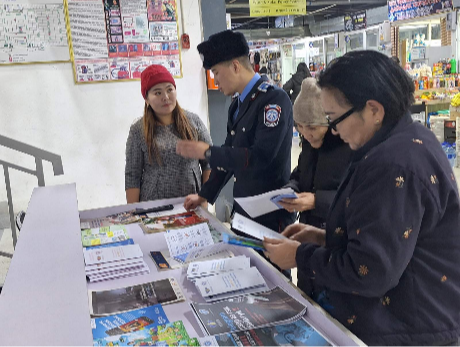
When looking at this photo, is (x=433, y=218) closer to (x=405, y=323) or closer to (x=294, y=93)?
(x=405, y=323)

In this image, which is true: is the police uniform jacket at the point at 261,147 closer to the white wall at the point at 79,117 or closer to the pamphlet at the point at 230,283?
the pamphlet at the point at 230,283

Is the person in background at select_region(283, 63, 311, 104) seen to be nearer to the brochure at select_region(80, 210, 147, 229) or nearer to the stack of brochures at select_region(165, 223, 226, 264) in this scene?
the brochure at select_region(80, 210, 147, 229)

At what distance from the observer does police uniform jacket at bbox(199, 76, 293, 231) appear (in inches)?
82.0

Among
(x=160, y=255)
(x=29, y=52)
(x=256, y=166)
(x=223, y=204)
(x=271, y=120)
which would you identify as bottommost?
(x=223, y=204)

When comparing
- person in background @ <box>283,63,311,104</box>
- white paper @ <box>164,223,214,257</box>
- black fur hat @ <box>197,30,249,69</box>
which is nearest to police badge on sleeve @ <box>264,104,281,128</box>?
black fur hat @ <box>197,30,249,69</box>

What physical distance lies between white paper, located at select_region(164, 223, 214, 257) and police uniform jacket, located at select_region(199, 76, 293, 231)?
0.33 m

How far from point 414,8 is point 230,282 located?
1080 centimetres

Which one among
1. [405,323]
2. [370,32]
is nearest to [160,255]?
[405,323]

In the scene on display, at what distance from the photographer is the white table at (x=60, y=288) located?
102cm

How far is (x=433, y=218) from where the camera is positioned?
Answer: 42.9 inches

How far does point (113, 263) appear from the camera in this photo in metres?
1.63

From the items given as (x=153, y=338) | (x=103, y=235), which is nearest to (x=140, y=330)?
(x=153, y=338)

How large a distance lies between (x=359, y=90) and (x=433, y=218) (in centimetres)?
36

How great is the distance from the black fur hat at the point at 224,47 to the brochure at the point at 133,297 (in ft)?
3.58
